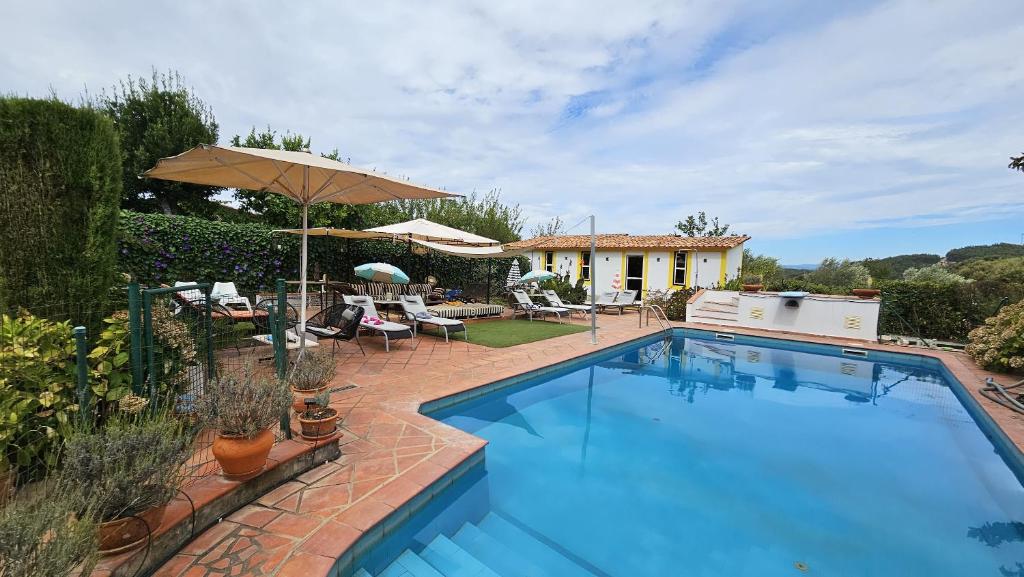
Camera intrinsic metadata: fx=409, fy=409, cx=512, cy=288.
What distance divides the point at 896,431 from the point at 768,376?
8.42 ft

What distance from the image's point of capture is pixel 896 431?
5441 millimetres

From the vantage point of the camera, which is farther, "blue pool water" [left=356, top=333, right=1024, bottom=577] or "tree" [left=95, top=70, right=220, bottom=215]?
"tree" [left=95, top=70, right=220, bottom=215]

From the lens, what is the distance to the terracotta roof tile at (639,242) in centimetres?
1742

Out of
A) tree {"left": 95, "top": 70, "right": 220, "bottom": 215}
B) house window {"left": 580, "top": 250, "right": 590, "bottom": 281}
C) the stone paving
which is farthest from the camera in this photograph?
house window {"left": 580, "top": 250, "right": 590, "bottom": 281}

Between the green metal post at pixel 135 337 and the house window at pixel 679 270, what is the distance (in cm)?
1812

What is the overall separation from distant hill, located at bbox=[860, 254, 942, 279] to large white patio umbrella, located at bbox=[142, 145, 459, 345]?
110ft

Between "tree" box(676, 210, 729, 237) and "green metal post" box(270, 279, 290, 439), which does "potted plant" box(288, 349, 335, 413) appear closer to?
"green metal post" box(270, 279, 290, 439)

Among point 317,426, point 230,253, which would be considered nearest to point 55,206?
point 317,426

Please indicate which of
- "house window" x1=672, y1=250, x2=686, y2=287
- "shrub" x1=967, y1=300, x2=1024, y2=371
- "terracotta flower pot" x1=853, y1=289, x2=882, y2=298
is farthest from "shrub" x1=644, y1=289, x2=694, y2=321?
"shrub" x1=967, y1=300, x2=1024, y2=371

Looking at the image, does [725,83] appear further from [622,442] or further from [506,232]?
[506,232]

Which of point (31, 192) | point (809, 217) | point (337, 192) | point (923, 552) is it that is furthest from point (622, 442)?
point (809, 217)

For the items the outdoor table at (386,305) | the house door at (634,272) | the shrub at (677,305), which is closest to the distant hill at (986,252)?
the house door at (634,272)

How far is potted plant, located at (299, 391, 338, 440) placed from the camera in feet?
10.4

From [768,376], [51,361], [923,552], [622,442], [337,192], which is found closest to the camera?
[51,361]
